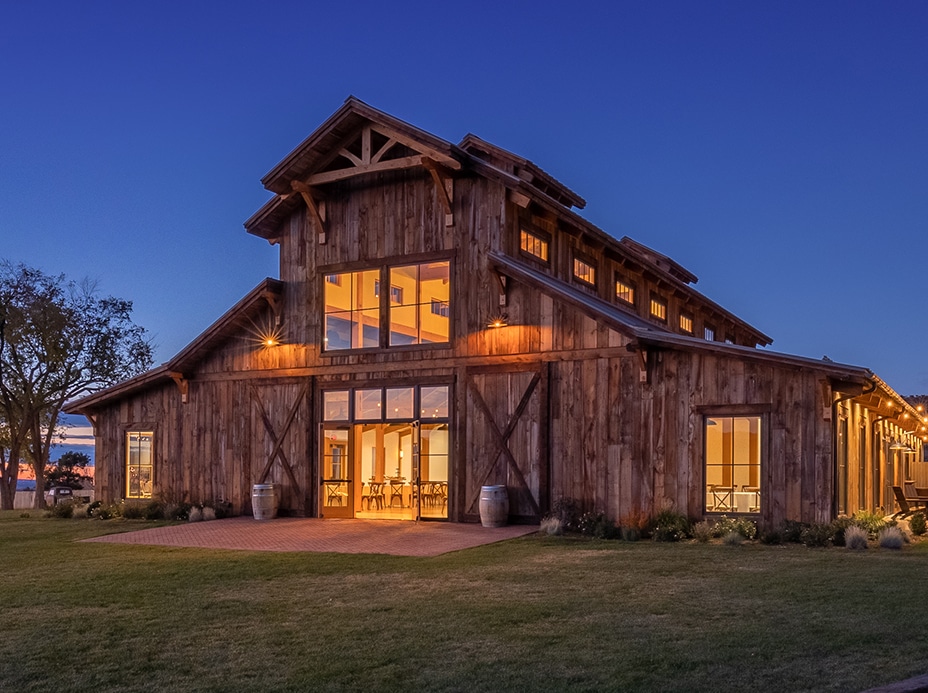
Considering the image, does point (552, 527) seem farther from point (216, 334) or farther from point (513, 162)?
point (216, 334)

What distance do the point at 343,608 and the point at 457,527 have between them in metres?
8.53

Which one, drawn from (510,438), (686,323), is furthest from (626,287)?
(510,438)

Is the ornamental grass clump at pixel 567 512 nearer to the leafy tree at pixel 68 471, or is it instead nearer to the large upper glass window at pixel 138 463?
the large upper glass window at pixel 138 463

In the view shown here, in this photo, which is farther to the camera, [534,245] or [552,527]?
[534,245]

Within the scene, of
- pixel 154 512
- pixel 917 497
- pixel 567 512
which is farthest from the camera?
pixel 154 512

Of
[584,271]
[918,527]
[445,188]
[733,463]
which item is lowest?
[918,527]

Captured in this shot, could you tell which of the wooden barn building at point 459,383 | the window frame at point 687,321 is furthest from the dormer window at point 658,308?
the wooden barn building at point 459,383

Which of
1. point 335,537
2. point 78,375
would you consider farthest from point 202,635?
point 78,375

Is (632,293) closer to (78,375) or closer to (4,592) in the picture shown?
(4,592)

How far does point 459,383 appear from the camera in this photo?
1841 cm

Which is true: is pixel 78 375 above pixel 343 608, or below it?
above

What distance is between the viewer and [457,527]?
56.9 ft

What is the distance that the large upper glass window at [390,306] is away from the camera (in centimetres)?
1886

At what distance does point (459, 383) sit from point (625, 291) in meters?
6.56
